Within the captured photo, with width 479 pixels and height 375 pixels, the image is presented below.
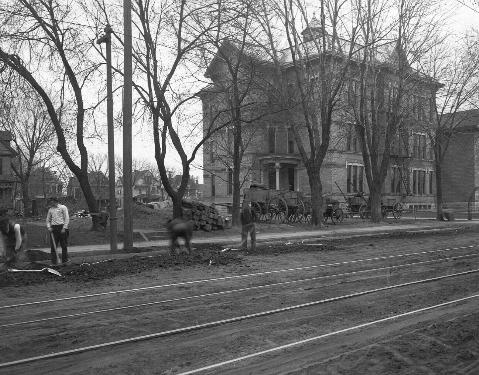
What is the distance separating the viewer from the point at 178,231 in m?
14.6

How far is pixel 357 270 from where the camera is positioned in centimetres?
1149

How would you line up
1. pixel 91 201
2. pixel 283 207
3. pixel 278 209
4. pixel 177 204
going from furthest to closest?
pixel 283 207, pixel 278 209, pixel 177 204, pixel 91 201

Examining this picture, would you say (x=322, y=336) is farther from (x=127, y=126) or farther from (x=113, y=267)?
(x=127, y=126)

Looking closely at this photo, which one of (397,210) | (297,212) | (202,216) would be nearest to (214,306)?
(202,216)

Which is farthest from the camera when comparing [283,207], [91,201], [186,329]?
[283,207]

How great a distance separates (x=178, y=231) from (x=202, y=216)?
8360 mm

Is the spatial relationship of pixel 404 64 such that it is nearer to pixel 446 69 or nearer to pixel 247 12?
pixel 446 69

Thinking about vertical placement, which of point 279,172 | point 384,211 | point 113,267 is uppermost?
point 279,172

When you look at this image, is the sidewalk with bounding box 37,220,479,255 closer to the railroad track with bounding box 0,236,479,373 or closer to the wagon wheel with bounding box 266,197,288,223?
the wagon wheel with bounding box 266,197,288,223

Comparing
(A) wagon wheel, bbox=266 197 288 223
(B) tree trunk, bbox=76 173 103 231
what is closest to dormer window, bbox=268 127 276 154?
(A) wagon wheel, bbox=266 197 288 223

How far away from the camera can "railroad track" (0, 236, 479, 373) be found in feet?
19.5

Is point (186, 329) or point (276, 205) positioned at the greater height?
point (276, 205)

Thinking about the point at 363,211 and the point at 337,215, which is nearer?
the point at 337,215

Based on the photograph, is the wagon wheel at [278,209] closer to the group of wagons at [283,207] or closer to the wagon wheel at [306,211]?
the group of wagons at [283,207]
